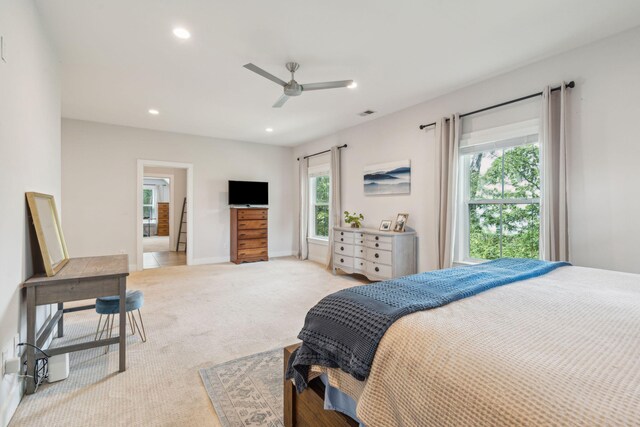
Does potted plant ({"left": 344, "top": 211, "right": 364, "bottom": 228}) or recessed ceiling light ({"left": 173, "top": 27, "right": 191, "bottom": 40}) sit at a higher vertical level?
recessed ceiling light ({"left": 173, "top": 27, "right": 191, "bottom": 40})

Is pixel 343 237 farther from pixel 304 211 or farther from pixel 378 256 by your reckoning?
pixel 304 211

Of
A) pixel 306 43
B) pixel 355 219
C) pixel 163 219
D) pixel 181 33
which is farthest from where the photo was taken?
pixel 163 219

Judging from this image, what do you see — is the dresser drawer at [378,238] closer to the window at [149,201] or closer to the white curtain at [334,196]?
the white curtain at [334,196]

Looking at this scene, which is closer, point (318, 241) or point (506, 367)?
point (506, 367)

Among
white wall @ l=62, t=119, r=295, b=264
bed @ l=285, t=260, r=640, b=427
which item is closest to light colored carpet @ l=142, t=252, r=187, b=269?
white wall @ l=62, t=119, r=295, b=264

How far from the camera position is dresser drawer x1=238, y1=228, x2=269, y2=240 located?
6242mm

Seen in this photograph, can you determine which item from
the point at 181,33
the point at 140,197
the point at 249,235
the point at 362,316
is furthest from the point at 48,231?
the point at 249,235

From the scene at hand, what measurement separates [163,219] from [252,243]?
7.85 m

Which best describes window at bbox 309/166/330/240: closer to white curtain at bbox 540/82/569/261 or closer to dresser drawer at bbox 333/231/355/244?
dresser drawer at bbox 333/231/355/244

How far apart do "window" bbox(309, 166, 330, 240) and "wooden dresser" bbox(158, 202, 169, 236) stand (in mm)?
8167

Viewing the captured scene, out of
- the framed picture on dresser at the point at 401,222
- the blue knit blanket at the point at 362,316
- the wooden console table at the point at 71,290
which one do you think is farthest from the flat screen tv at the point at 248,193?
the blue knit blanket at the point at 362,316

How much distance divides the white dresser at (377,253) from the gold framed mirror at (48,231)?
3.47 metres

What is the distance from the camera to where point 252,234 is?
6359mm

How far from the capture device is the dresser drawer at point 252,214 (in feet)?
20.5
